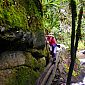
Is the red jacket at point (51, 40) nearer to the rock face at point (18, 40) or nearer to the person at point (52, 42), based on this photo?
the person at point (52, 42)

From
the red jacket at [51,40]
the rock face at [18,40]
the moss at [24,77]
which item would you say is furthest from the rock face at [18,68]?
the red jacket at [51,40]

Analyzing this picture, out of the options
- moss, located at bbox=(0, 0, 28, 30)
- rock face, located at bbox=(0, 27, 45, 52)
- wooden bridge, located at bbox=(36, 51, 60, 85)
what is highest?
moss, located at bbox=(0, 0, 28, 30)

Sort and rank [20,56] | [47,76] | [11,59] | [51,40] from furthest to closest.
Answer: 1. [51,40]
2. [47,76]
3. [20,56]
4. [11,59]

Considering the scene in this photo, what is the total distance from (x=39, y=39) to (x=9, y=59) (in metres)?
2.00

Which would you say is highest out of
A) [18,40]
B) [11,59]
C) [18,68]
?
[18,40]

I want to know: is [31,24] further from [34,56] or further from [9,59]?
[9,59]

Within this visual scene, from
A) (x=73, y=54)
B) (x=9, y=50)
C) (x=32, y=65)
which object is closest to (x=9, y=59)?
(x=9, y=50)

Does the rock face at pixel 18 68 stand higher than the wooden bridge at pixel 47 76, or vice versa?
the rock face at pixel 18 68

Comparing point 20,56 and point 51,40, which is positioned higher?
point 51,40

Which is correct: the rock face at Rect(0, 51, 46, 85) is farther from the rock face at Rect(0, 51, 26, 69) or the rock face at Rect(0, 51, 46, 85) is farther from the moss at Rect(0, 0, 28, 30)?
the moss at Rect(0, 0, 28, 30)

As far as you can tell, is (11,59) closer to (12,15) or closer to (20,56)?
(20,56)

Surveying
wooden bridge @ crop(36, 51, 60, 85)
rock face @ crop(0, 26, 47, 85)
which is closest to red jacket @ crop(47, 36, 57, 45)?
wooden bridge @ crop(36, 51, 60, 85)

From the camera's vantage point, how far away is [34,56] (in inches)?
396

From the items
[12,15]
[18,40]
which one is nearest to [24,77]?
[18,40]
